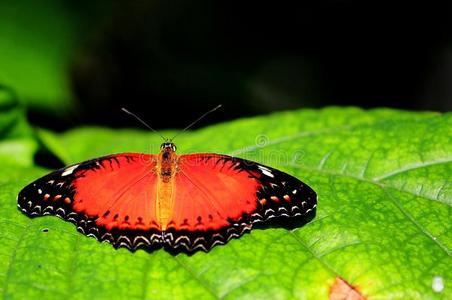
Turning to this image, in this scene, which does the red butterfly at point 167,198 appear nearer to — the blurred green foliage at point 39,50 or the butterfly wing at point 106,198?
the butterfly wing at point 106,198

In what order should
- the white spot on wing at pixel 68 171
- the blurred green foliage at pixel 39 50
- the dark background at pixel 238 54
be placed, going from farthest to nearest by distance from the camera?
the dark background at pixel 238 54, the blurred green foliage at pixel 39 50, the white spot on wing at pixel 68 171

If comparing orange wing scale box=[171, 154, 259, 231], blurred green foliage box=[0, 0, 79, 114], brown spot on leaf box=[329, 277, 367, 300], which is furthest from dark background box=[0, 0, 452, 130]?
brown spot on leaf box=[329, 277, 367, 300]

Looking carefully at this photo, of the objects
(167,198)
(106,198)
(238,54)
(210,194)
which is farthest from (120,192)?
(238,54)

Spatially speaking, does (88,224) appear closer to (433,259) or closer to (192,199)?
(192,199)

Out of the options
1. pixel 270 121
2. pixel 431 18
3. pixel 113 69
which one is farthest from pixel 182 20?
pixel 270 121

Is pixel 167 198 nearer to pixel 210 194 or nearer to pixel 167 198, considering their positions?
pixel 167 198

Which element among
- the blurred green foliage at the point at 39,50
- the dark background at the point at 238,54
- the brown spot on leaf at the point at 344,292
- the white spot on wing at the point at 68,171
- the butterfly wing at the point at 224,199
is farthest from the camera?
the dark background at the point at 238,54

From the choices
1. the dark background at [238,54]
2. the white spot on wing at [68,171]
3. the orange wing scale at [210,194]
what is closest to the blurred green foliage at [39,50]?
the dark background at [238,54]
